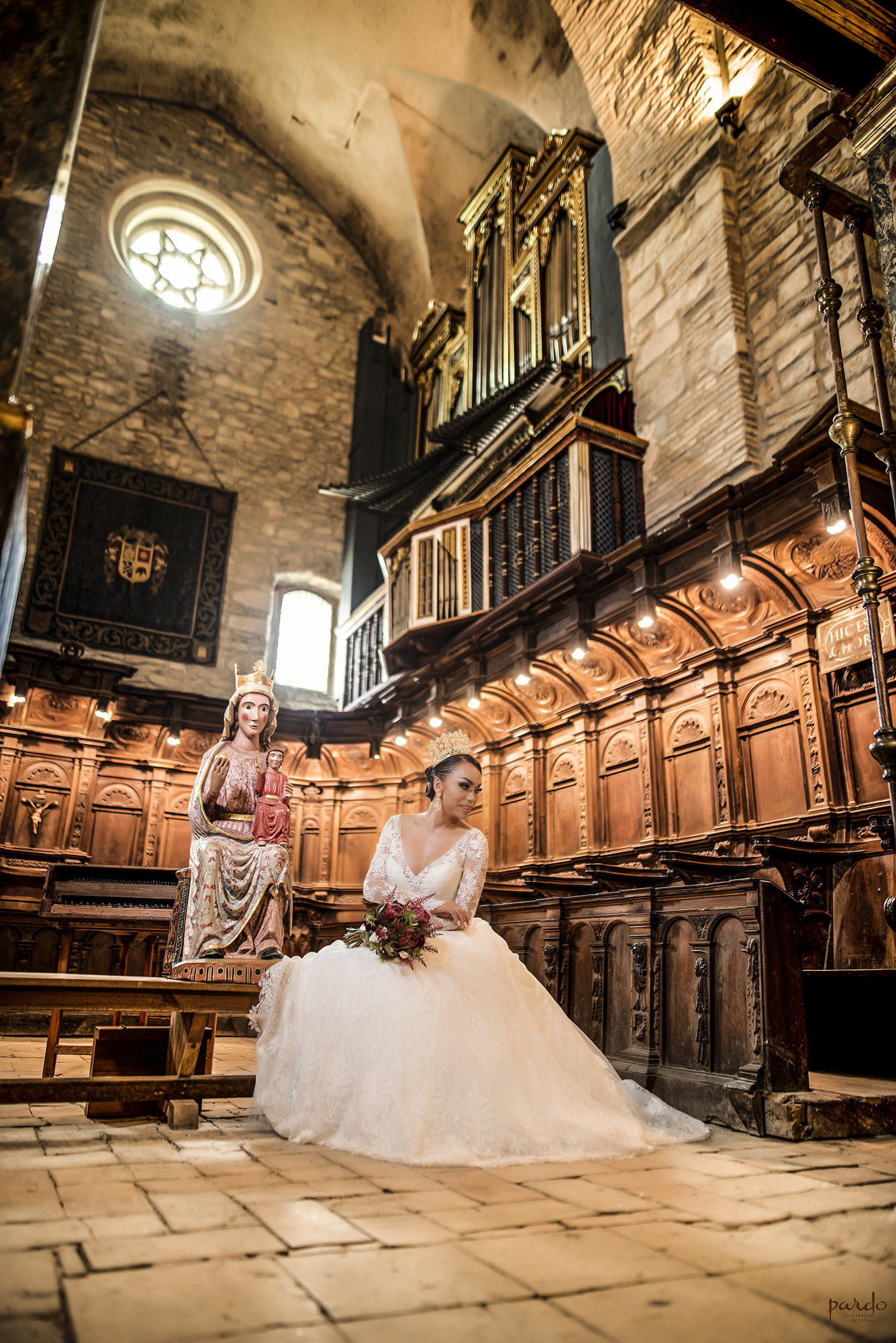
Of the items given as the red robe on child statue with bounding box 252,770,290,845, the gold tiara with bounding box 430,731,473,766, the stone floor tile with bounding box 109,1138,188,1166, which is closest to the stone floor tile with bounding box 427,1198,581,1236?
the stone floor tile with bounding box 109,1138,188,1166

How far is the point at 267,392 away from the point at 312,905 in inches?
361

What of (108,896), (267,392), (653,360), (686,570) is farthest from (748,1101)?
(267,392)

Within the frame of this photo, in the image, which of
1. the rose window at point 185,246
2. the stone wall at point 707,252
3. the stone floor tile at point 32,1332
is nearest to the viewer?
the stone floor tile at point 32,1332

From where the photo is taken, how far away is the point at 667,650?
25.2ft

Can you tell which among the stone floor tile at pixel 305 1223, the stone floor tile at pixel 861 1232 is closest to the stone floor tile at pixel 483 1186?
the stone floor tile at pixel 305 1223

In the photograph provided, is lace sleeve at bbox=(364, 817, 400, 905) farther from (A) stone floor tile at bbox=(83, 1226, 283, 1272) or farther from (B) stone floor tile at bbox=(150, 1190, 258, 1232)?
(A) stone floor tile at bbox=(83, 1226, 283, 1272)

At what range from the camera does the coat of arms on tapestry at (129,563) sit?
12320 millimetres

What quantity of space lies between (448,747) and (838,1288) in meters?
2.80

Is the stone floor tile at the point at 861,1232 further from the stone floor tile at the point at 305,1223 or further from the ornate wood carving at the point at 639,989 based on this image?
the ornate wood carving at the point at 639,989

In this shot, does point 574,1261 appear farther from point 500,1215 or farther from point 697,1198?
point 697,1198

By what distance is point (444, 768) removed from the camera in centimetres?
418

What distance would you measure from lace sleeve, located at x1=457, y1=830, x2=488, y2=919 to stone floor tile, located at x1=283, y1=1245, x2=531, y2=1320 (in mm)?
1995

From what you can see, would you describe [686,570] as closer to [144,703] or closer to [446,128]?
[144,703]

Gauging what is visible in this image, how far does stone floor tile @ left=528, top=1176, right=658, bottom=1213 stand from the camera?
2.37 metres
